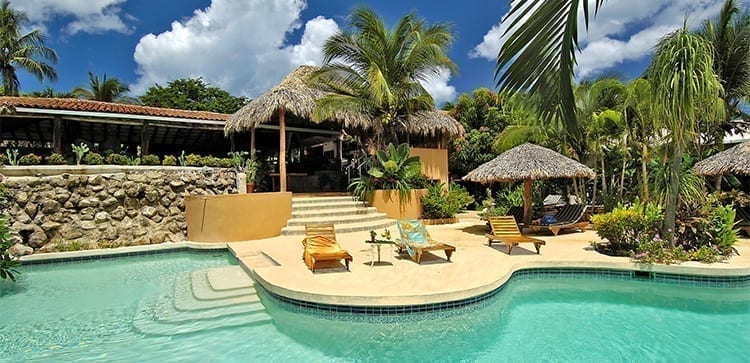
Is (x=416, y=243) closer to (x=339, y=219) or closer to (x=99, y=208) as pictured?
(x=339, y=219)

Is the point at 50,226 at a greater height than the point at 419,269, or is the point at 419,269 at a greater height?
the point at 50,226

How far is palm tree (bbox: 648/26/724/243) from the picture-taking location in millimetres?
7602

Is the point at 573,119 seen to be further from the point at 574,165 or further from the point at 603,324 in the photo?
the point at 574,165

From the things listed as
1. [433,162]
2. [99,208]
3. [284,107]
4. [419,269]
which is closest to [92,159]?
[99,208]

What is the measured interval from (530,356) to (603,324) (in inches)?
69.6

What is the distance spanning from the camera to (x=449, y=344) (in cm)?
532

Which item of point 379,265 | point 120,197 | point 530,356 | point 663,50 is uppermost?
point 663,50

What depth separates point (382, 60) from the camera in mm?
15320

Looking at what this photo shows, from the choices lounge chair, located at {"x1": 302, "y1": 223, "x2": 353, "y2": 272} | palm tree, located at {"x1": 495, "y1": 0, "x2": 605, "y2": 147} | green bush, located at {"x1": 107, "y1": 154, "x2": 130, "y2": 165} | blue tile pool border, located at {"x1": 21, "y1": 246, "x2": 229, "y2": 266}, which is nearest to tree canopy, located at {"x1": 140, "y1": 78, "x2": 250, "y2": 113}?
green bush, located at {"x1": 107, "y1": 154, "x2": 130, "y2": 165}

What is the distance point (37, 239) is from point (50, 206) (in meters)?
0.91

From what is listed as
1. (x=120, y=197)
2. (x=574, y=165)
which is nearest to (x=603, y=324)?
(x=574, y=165)

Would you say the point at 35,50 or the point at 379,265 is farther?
the point at 35,50

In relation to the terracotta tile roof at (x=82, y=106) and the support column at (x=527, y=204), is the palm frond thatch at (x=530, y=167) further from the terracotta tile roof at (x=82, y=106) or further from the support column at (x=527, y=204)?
the terracotta tile roof at (x=82, y=106)

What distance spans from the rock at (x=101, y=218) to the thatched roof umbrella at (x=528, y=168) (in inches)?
426
